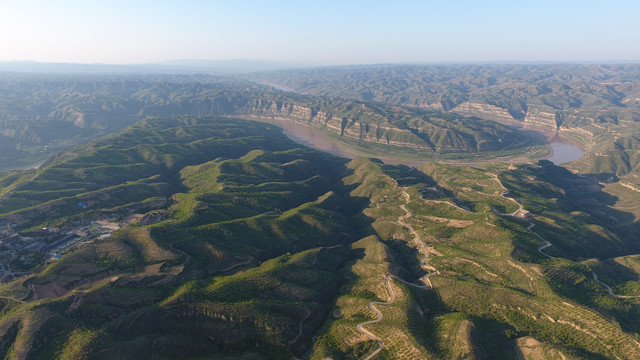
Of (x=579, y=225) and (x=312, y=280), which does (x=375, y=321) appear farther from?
(x=579, y=225)

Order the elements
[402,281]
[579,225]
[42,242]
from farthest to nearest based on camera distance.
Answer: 1. [579,225]
2. [42,242]
3. [402,281]

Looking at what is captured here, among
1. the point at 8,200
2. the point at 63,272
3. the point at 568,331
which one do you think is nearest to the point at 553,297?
A: the point at 568,331

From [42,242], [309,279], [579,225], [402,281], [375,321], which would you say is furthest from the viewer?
[579,225]

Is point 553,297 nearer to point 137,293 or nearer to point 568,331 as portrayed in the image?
point 568,331

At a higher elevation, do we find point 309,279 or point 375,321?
point 375,321

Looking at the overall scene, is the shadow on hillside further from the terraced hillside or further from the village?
the village

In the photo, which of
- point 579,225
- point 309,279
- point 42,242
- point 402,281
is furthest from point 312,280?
point 579,225

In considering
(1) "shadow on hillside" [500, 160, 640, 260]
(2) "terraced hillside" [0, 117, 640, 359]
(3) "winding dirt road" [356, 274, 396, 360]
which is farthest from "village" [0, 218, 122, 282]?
A: (1) "shadow on hillside" [500, 160, 640, 260]

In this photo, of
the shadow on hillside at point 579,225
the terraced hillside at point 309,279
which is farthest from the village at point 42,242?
the shadow on hillside at point 579,225
